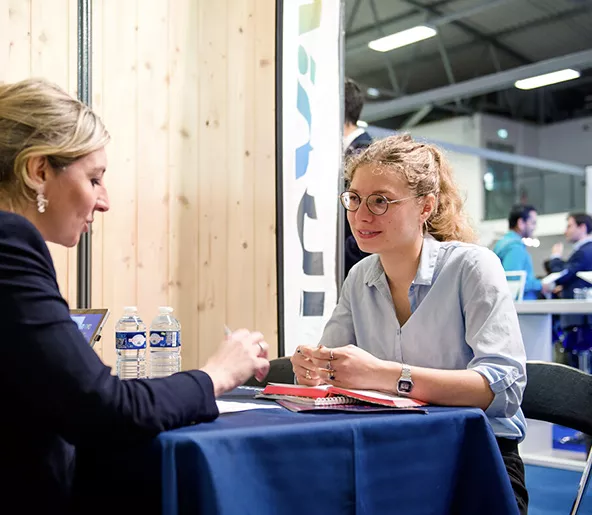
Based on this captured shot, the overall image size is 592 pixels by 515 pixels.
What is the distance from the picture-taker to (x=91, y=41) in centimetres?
310

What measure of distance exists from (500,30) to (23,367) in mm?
12722

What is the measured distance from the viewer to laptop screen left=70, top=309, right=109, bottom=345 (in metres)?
1.98

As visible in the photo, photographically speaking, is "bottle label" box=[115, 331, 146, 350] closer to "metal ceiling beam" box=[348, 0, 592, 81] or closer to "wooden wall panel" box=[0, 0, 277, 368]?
"wooden wall panel" box=[0, 0, 277, 368]

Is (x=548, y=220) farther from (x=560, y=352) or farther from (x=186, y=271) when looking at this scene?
(x=186, y=271)

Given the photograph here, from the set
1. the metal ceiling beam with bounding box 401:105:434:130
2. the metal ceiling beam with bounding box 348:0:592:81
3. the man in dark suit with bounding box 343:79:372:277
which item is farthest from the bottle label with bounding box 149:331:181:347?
the metal ceiling beam with bounding box 401:105:434:130

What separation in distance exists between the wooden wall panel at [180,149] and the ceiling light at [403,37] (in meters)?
7.43

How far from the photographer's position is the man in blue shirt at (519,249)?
6.87 metres

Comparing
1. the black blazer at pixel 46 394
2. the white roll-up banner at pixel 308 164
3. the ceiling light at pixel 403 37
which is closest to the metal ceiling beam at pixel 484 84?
the ceiling light at pixel 403 37

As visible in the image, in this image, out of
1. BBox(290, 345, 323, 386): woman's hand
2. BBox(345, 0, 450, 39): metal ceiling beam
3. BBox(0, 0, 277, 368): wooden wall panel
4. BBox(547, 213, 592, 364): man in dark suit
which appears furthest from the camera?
BBox(345, 0, 450, 39): metal ceiling beam

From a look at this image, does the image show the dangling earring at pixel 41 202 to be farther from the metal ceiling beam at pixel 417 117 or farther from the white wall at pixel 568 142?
the white wall at pixel 568 142

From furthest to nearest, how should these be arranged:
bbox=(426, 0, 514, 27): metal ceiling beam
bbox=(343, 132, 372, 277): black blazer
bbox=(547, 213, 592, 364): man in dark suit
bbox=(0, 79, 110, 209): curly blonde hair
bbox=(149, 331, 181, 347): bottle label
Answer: bbox=(426, 0, 514, 27): metal ceiling beam < bbox=(547, 213, 592, 364): man in dark suit < bbox=(343, 132, 372, 277): black blazer < bbox=(149, 331, 181, 347): bottle label < bbox=(0, 79, 110, 209): curly blonde hair

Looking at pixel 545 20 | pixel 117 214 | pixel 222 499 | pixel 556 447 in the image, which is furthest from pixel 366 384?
pixel 545 20

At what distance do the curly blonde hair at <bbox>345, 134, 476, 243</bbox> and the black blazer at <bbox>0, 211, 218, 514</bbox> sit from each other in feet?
3.31

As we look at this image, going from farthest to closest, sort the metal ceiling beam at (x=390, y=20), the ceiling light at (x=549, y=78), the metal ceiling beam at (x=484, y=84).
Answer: the ceiling light at (x=549, y=78) → the metal ceiling beam at (x=390, y=20) → the metal ceiling beam at (x=484, y=84)
